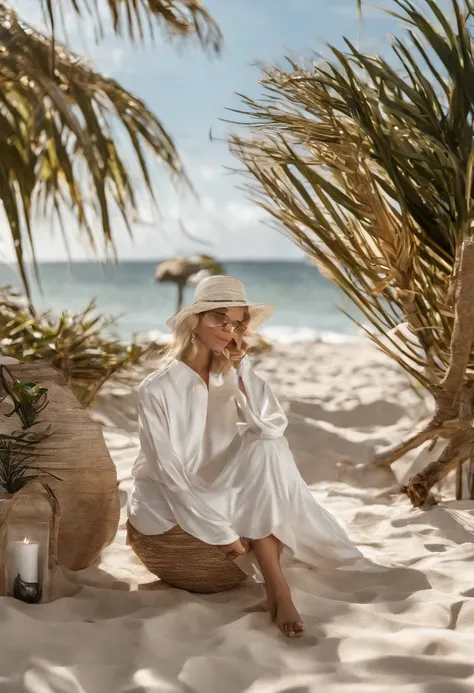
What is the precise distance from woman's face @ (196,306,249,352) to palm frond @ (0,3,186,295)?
451 millimetres

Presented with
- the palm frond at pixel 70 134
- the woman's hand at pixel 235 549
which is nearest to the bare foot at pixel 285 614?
the woman's hand at pixel 235 549

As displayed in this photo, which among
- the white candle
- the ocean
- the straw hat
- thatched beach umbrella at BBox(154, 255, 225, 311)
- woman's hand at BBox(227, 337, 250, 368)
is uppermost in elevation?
the straw hat

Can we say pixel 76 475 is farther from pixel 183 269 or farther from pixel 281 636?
pixel 183 269

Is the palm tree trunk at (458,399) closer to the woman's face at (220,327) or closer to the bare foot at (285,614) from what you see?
the woman's face at (220,327)

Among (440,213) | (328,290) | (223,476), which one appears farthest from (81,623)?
(328,290)

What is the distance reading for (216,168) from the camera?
25.1 m

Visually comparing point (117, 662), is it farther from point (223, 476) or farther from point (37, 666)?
point (223, 476)

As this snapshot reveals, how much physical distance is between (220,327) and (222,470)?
0.37 meters

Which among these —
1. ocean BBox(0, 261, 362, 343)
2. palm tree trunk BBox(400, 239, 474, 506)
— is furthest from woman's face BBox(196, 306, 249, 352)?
ocean BBox(0, 261, 362, 343)

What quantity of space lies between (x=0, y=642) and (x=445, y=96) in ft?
6.44

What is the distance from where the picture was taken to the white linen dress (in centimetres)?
184

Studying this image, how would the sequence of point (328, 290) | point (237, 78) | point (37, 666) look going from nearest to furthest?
point (37, 666), point (328, 290), point (237, 78)

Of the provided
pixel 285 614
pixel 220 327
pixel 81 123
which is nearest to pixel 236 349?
pixel 220 327

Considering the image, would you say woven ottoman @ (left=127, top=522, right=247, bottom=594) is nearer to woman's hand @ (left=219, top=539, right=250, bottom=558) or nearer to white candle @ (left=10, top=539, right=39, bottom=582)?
woman's hand @ (left=219, top=539, right=250, bottom=558)
